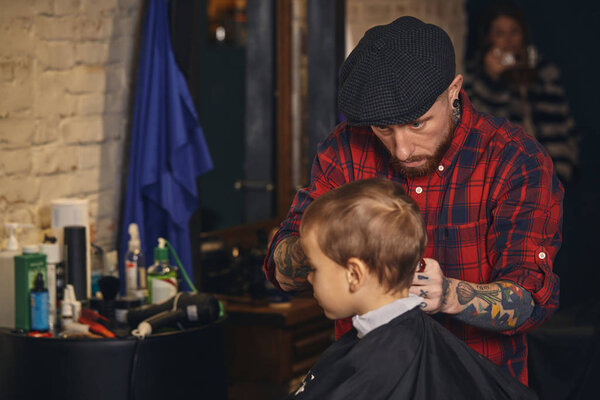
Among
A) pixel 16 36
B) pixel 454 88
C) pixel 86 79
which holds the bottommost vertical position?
pixel 454 88

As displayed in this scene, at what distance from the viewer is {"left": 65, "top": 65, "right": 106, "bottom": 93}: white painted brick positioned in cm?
278

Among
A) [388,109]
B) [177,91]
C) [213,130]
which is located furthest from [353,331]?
[213,130]

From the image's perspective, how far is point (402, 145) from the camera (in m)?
1.75

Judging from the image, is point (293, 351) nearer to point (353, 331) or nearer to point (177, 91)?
point (177, 91)

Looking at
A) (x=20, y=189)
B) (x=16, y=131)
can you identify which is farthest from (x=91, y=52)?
(x=20, y=189)

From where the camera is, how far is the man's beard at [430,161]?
1810 millimetres

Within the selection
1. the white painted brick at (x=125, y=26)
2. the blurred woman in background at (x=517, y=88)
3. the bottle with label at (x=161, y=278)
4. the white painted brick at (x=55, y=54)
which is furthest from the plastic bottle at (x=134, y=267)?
the blurred woman in background at (x=517, y=88)

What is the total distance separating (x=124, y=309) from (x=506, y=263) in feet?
4.04

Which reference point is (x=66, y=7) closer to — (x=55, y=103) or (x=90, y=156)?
(x=55, y=103)

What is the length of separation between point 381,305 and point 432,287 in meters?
0.11

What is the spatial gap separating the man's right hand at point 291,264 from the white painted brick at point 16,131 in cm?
107

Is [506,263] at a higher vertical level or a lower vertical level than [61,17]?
lower

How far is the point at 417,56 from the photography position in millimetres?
1679

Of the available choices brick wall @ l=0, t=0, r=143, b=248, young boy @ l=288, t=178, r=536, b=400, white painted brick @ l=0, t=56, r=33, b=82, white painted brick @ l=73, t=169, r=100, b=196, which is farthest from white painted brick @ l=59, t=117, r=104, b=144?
young boy @ l=288, t=178, r=536, b=400
